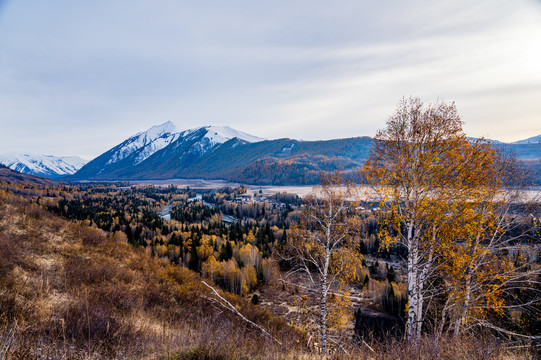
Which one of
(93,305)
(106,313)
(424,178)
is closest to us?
(106,313)

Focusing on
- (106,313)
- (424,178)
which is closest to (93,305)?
(106,313)

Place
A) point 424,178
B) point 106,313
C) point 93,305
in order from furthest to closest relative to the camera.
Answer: point 424,178 < point 93,305 < point 106,313

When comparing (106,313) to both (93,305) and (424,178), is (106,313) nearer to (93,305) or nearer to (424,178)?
(93,305)

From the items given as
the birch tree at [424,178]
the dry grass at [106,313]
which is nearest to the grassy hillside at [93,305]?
the dry grass at [106,313]

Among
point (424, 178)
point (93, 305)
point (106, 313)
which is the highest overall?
point (424, 178)

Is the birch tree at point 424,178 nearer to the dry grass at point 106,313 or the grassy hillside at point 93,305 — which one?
the dry grass at point 106,313

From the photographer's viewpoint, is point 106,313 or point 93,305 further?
point 93,305

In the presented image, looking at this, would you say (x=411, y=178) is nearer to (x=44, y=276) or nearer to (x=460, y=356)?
(x=460, y=356)

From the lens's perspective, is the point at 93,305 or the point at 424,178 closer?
the point at 93,305

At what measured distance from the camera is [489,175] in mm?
10094

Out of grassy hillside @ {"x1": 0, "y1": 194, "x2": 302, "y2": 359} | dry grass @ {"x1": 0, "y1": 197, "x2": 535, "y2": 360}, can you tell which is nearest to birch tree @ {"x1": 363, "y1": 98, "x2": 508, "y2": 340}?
dry grass @ {"x1": 0, "y1": 197, "x2": 535, "y2": 360}

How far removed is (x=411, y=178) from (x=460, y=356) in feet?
23.5

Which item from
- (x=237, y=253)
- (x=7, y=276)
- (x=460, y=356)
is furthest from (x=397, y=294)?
(x=7, y=276)

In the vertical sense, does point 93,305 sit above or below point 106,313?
below
